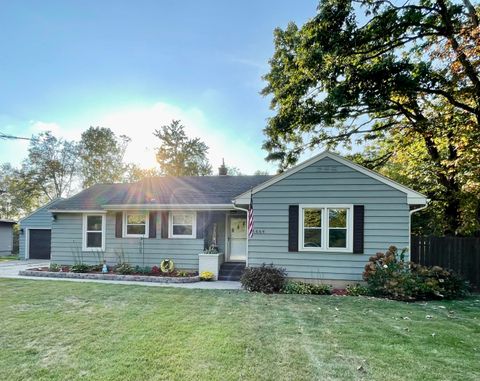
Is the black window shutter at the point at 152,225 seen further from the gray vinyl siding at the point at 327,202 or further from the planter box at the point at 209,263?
the gray vinyl siding at the point at 327,202

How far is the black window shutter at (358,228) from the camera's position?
8.69 meters

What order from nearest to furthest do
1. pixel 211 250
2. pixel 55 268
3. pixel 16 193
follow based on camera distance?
pixel 211 250 → pixel 55 268 → pixel 16 193

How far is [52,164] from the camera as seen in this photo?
107 ft

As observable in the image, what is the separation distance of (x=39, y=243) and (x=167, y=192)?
12.9 meters

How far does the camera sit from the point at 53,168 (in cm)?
3284

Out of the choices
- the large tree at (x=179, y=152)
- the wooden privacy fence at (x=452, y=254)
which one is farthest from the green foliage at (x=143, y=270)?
the large tree at (x=179, y=152)

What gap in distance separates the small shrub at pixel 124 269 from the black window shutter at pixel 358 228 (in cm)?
803

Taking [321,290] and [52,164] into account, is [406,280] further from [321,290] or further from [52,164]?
[52,164]

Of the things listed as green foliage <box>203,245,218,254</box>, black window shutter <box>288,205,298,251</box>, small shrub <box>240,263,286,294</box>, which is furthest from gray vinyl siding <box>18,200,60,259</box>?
black window shutter <box>288,205,298,251</box>

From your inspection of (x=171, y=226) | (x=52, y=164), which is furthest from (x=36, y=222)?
(x=52, y=164)

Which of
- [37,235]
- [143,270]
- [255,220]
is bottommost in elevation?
[143,270]

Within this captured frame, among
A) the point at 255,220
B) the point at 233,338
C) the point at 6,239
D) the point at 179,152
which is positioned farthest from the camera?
the point at 179,152

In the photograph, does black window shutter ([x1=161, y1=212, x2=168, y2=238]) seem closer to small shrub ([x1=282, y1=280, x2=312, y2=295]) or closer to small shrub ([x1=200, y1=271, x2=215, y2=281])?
small shrub ([x1=200, y1=271, x2=215, y2=281])

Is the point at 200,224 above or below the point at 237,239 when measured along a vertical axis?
above
